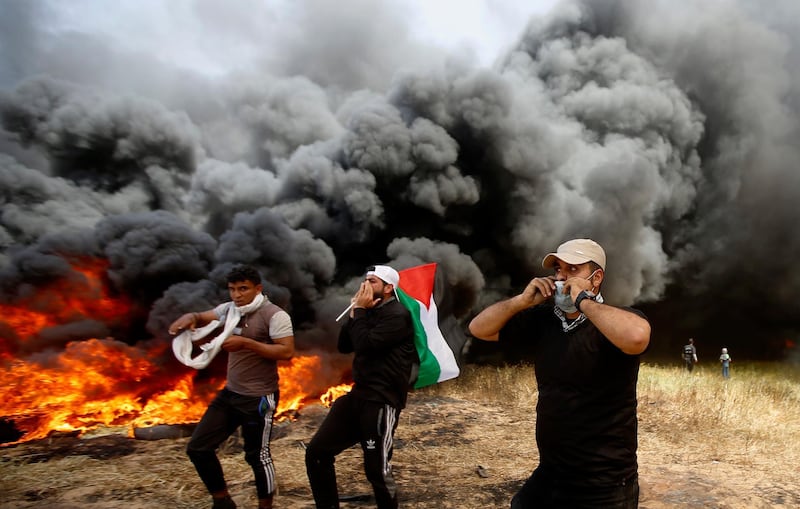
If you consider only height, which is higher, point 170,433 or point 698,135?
point 698,135

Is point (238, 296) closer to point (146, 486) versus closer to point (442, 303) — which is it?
point (442, 303)

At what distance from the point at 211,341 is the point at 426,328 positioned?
1719 mm

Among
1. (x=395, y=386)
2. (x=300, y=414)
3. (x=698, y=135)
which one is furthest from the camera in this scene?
(x=698, y=135)

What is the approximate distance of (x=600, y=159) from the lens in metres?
19.9

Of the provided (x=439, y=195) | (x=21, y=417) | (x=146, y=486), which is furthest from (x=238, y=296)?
(x=439, y=195)

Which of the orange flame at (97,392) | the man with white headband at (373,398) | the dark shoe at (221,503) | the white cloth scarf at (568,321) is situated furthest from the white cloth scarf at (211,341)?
the orange flame at (97,392)

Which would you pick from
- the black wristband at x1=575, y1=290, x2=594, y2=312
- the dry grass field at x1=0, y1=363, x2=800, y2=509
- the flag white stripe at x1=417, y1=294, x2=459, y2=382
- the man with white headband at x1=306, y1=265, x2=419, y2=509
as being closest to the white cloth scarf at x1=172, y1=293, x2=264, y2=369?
the man with white headband at x1=306, y1=265, x2=419, y2=509

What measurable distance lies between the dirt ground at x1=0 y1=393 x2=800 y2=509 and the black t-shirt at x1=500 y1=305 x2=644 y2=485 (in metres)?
2.91

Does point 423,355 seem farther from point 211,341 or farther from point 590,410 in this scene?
point 590,410

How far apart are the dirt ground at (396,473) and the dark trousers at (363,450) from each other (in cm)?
141

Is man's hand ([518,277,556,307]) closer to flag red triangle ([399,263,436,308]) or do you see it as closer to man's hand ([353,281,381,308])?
man's hand ([353,281,381,308])

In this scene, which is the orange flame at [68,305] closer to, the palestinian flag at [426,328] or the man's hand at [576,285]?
the palestinian flag at [426,328]

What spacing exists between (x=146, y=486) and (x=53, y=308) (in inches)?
196

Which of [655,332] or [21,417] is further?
[655,332]
